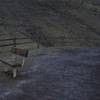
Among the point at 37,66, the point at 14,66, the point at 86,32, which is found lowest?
the point at 86,32

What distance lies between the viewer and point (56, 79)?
13188 millimetres

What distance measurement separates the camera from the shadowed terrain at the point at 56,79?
11.2 metres

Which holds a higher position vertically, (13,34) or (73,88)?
(73,88)

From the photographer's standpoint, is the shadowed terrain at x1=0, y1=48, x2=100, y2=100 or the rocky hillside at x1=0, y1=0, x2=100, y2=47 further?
the rocky hillside at x1=0, y1=0, x2=100, y2=47

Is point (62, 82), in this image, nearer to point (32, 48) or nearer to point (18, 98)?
point (18, 98)

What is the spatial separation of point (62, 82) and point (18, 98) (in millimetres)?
2564

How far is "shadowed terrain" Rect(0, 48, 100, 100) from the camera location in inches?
442

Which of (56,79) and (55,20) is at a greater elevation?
(56,79)

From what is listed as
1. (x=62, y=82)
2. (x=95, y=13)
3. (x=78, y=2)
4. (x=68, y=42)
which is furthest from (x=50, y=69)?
(x=78, y=2)

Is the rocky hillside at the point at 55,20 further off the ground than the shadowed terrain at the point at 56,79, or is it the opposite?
the shadowed terrain at the point at 56,79

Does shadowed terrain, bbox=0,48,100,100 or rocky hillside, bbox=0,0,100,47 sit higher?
shadowed terrain, bbox=0,48,100,100

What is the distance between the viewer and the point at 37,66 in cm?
1502

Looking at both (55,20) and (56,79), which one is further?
(55,20)

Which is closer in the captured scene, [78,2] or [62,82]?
[62,82]
